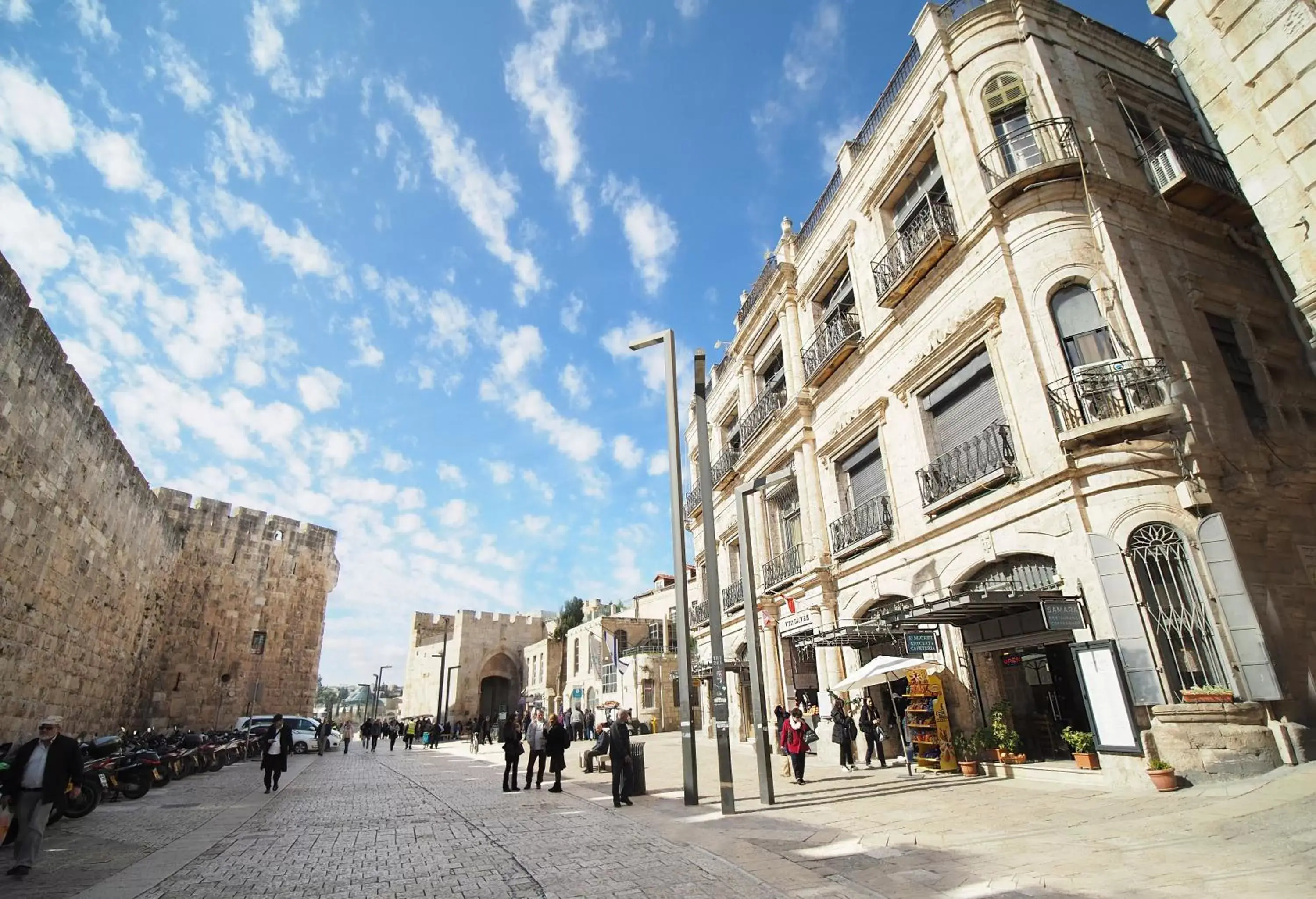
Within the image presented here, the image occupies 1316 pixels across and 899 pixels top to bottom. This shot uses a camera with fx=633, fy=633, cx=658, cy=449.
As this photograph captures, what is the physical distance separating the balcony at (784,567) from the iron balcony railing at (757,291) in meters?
8.56

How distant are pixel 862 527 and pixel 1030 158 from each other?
27.6 ft

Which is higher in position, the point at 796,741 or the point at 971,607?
the point at 971,607

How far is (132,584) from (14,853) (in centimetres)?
1517

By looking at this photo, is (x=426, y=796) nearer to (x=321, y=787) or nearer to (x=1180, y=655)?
(x=321, y=787)

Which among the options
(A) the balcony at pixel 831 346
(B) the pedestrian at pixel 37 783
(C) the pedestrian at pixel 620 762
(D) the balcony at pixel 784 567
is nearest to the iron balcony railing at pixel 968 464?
(A) the balcony at pixel 831 346

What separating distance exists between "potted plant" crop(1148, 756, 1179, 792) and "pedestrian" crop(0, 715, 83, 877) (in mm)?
12719

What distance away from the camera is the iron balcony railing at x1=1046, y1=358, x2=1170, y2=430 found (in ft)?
31.8

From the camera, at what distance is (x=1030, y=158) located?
1210 centimetres

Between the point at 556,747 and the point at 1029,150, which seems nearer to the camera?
the point at 1029,150

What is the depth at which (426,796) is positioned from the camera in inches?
468

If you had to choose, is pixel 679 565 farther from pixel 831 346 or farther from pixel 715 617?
pixel 831 346

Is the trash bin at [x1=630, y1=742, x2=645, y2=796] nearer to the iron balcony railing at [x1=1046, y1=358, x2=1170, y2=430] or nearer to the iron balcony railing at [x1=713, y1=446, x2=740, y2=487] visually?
the iron balcony railing at [x1=1046, y1=358, x2=1170, y2=430]

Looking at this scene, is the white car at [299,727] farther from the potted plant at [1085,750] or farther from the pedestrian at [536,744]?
the potted plant at [1085,750]

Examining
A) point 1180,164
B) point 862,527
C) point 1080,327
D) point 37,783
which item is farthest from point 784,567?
point 37,783
